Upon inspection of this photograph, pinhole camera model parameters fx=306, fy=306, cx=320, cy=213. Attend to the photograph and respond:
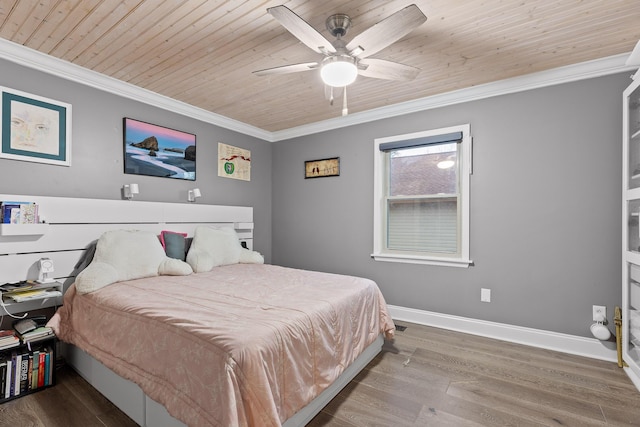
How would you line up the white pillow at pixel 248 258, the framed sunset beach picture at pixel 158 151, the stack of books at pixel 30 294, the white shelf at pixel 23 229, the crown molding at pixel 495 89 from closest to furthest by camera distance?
the stack of books at pixel 30 294
the white shelf at pixel 23 229
the crown molding at pixel 495 89
the framed sunset beach picture at pixel 158 151
the white pillow at pixel 248 258

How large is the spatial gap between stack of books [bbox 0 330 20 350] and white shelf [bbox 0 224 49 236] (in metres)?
0.70

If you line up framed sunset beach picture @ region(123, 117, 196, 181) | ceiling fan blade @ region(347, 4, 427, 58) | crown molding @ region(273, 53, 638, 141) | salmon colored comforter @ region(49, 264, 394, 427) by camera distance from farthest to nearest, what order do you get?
framed sunset beach picture @ region(123, 117, 196, 181)
crown molding @ region(273, 53, 638, 141)
ceiling fan blade @ region(347, 4, 427, 58)
salmon colored comforter @ region(49, 264, 394, 427)

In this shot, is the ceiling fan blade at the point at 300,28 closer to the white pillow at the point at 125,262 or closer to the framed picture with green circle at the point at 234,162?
the white pillow at the point at 125,262

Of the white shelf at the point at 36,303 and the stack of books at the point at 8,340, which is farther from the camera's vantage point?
the white shelf at the point at 36,303

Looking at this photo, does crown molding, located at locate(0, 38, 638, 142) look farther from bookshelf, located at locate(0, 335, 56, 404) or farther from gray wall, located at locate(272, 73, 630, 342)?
bookshelf, located at locate(0, 335, 56, 404)

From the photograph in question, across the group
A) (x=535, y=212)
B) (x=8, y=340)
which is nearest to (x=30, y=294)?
(x=8, y=340)

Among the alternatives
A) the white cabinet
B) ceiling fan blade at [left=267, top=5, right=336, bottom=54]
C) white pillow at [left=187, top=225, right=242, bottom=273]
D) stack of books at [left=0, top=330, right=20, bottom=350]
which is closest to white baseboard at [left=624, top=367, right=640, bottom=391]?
the white cabinet

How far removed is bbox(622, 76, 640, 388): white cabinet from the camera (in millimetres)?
2246

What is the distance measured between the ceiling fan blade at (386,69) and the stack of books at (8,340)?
2995 mm

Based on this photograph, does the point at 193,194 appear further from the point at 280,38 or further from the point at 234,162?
the point at 280,38

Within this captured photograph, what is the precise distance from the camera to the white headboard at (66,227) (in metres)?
2.31

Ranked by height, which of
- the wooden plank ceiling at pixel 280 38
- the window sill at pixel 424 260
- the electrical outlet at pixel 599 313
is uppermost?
the wooden plank ceiling at pixel 280 38

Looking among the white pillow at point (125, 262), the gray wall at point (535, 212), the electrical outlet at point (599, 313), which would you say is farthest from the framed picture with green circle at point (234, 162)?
the electrical outlet at point (599, 313)

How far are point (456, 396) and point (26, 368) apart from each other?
9.60ft
